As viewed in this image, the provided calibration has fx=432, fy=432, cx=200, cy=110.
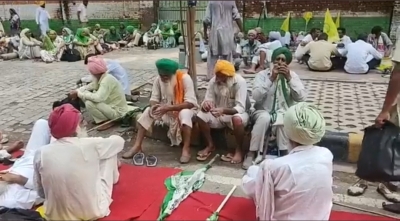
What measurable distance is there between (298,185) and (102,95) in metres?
3.33

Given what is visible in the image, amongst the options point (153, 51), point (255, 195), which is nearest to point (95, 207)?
point (255, 195)

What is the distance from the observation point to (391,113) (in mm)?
3426

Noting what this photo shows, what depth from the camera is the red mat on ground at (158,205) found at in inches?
129

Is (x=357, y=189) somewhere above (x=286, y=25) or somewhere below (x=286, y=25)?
below

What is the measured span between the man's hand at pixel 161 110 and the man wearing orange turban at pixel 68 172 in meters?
1.38

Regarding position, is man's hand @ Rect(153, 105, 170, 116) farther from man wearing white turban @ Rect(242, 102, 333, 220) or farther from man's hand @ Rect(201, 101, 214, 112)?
man wearing white turban @ Rect(242, 102, 333, 220)

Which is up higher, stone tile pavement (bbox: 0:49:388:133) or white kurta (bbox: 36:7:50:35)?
white kurta (bbox: 36:7:50:35)

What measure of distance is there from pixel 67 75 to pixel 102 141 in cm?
665

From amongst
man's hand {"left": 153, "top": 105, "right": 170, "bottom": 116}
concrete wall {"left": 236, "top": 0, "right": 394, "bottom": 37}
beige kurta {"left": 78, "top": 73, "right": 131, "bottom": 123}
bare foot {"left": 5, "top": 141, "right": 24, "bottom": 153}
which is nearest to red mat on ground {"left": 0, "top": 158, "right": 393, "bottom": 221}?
man's hand {"left": 153, "top": 105, "right": 170, "bottom": 116}

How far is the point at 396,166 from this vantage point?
10.4 feet

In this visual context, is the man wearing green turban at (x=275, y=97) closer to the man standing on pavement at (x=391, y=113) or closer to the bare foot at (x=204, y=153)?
the bare foot at (x=204, y=153)

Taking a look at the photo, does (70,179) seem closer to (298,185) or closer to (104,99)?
(298,185)

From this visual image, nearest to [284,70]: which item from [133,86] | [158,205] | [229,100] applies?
[229,100]

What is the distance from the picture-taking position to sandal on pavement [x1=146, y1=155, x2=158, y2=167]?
4429mm
